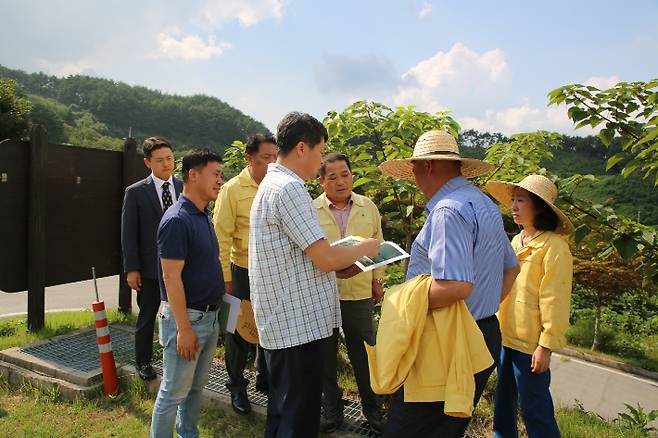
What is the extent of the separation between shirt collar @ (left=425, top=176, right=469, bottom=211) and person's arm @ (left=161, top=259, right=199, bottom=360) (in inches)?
54.9

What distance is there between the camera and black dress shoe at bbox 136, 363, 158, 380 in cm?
388

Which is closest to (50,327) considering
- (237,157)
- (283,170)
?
(237,157)

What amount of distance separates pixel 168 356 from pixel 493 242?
6.11 ft

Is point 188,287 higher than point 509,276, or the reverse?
point 509,276

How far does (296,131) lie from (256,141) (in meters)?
1.39

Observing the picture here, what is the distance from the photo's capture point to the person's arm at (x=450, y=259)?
1.69 meters

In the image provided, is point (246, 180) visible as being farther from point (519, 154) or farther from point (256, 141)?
point (519, 154)

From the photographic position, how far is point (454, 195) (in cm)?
186

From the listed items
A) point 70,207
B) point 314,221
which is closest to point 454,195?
point 314,221

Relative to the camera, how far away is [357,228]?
3305 mm

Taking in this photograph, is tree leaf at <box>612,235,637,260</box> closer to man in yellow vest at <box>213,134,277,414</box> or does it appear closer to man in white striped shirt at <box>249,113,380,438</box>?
man in white striped shirt at <box>249,113,380,438</box>

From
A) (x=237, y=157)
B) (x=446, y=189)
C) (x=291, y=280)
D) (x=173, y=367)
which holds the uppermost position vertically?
(x=237, y=157)

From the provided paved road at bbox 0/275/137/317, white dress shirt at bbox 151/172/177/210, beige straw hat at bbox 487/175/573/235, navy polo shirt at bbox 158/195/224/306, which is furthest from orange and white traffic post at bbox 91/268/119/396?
paved road at bbox 0/275/137/317

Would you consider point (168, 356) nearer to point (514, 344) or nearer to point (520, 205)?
point (514, 344)
